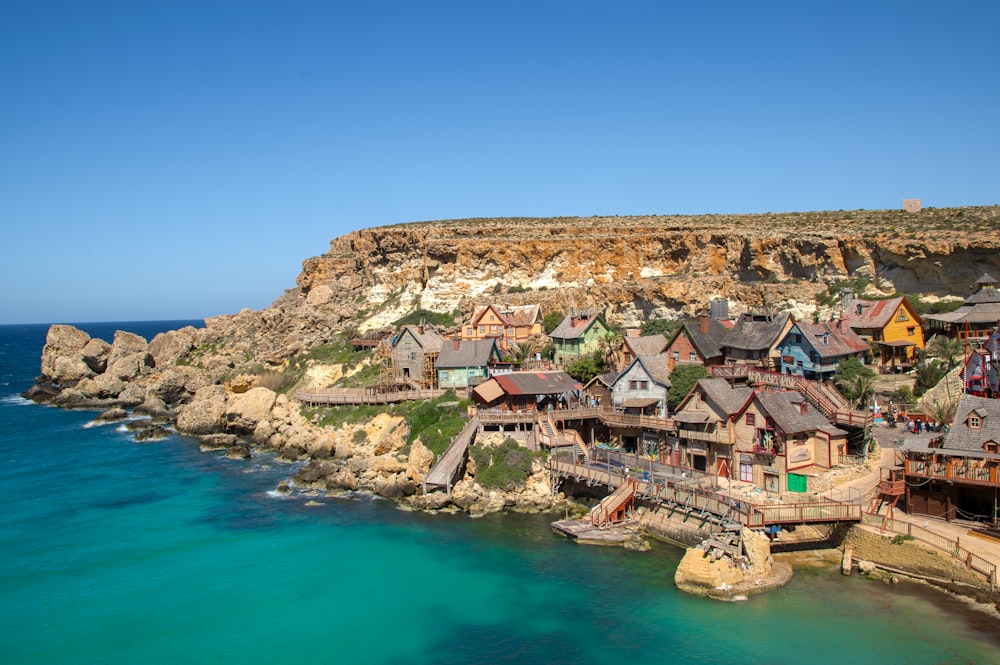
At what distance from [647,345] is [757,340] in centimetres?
765

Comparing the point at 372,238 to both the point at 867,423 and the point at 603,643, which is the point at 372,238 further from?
the point at 603,643

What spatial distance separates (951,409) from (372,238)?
70726 millimetres

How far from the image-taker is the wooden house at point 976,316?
4694 centimetres

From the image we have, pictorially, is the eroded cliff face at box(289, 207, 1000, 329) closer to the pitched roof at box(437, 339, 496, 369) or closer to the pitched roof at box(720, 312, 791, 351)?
the pitched roof at box(720, 312, 791, 351)

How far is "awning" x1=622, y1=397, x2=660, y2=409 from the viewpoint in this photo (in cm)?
4459

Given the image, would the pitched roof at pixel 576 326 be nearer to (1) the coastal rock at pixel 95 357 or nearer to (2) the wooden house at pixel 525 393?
(2) the wooden house at pixel 525 393

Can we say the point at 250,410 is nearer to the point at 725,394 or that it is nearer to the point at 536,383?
the point at 536,383

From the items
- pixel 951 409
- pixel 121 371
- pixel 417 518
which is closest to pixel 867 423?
pixel 951 409

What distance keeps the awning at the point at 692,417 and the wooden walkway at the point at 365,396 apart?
2076 centimetres

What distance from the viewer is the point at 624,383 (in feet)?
152

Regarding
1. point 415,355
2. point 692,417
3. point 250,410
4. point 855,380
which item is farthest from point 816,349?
point 250,410

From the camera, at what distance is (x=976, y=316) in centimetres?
4722

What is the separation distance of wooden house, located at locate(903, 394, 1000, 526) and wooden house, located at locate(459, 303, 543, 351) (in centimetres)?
3585

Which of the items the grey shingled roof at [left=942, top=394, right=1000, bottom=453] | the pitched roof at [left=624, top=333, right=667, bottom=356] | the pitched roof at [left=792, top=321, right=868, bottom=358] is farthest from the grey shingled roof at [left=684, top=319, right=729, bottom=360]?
the grey shingled roof at [left=942, top=394, right=1000, bottom=453]
